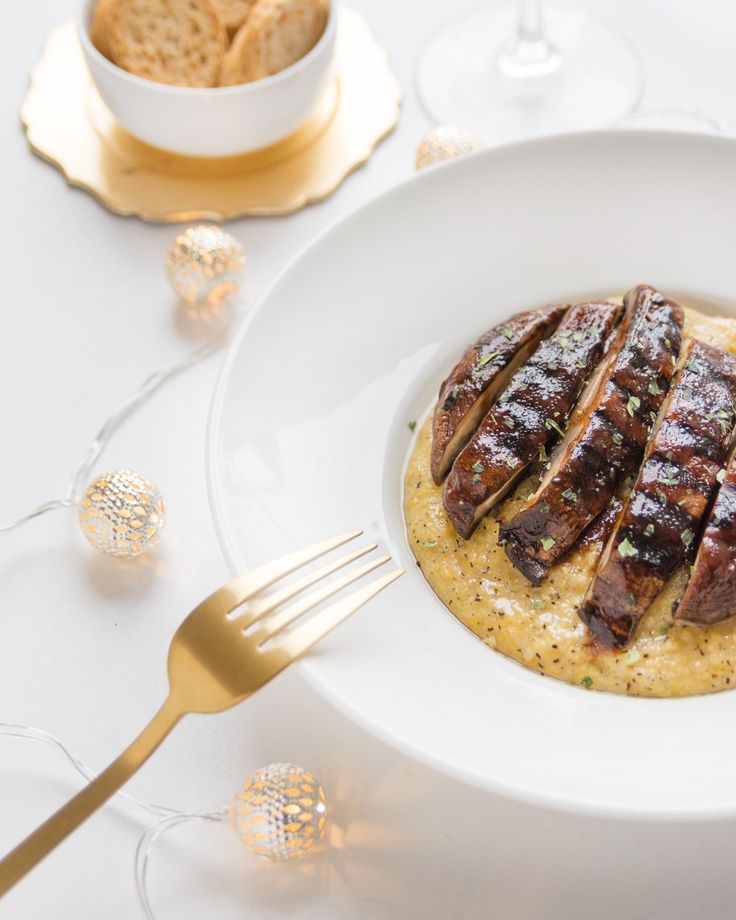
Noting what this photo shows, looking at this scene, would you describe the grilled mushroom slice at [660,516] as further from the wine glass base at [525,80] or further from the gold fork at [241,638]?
the wine glass base at [525,80]

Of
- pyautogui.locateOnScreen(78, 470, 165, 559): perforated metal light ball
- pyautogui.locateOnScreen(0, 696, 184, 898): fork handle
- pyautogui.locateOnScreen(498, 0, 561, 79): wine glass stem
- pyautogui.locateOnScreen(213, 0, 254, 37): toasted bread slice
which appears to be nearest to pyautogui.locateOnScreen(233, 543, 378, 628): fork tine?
pyautogui.locateOnScreen(0, 696, 184, 898): fork handle

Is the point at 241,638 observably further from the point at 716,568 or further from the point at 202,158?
the point at 202,158

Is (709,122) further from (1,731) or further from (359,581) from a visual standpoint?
(1,731)

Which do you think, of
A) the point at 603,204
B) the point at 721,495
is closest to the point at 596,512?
the point at 721,495

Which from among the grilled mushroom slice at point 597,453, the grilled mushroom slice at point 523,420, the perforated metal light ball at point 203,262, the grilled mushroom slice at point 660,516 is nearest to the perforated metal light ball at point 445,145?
the perforated metal light ball at point 203,262

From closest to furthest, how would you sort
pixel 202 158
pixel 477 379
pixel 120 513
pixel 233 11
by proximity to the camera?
1. pixel 477 379
2. pixel 120 513
3. pixel 233 11
4. pixel 202 158

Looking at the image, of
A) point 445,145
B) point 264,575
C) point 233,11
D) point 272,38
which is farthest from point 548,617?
point 233,11

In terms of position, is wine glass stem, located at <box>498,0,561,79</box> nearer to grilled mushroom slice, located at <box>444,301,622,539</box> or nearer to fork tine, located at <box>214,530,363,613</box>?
grilled mushroom slice, located at <box>444,301,622,539</box>
